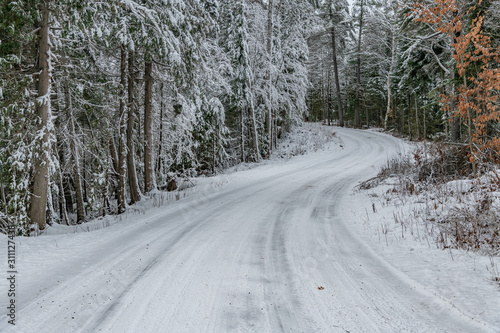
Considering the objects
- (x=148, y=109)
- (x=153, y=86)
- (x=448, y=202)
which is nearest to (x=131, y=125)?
(x=148, y=109)

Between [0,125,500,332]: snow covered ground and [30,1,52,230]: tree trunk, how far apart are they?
77.6 inches

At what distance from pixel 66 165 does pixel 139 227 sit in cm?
674

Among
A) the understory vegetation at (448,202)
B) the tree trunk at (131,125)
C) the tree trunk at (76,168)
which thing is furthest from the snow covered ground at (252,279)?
the tree trunk at (76,168)

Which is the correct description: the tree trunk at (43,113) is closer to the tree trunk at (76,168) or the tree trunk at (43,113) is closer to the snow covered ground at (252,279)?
the snow covered ground at (252,279)

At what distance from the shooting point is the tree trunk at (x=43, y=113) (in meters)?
6.68

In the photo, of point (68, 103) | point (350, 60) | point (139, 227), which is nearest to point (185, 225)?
point (139, 227)

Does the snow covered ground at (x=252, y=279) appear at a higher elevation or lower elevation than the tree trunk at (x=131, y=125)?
lower

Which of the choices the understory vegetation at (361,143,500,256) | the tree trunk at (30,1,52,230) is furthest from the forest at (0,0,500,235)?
the understory vegetation at (361,143,500,256)

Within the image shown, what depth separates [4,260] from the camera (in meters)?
4.25

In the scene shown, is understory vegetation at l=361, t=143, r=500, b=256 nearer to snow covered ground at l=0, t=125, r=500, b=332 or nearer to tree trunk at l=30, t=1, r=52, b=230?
snow covered ground at l=0, t=125, r=500, b=332

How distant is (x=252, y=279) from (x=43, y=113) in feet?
21.7

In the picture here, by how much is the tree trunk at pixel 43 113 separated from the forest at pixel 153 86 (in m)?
0.03

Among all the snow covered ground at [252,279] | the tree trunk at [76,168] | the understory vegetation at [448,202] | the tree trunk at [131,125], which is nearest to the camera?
the snow covered ground at [252,279]

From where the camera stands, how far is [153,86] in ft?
43.7
